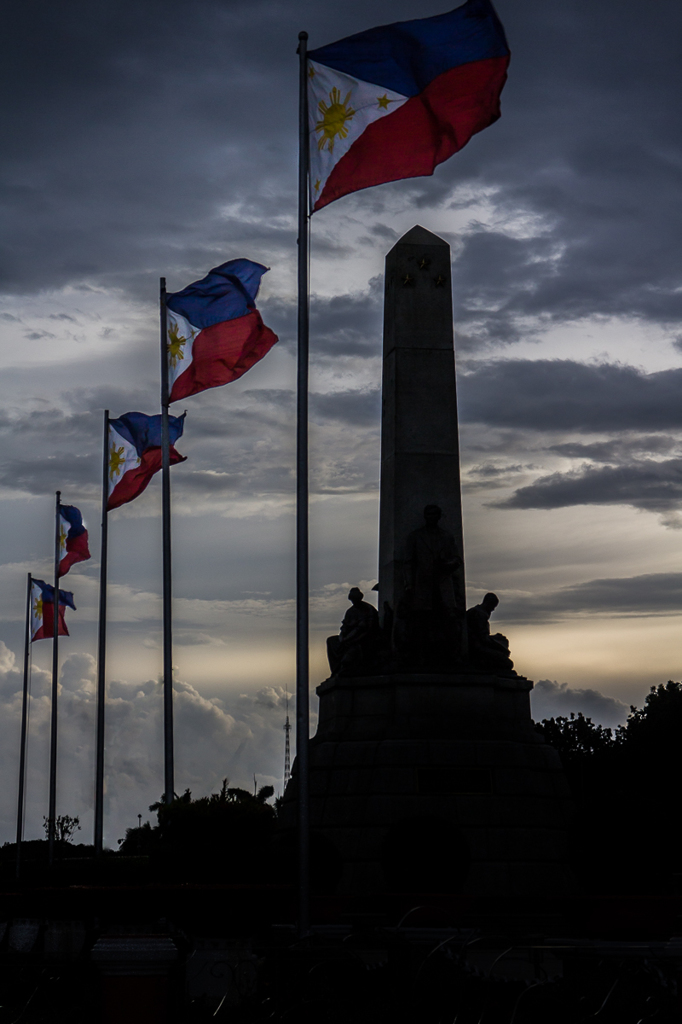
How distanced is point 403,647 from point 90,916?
1014cm

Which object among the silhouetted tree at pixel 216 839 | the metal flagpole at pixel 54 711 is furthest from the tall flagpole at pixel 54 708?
the silhouetted tree at pixel 216 839

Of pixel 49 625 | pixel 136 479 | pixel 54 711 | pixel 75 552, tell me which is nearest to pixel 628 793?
pixel 136 479

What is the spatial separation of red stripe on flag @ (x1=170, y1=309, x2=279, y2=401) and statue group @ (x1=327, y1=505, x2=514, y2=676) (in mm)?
5230

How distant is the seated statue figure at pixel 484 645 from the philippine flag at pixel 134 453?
7.23m

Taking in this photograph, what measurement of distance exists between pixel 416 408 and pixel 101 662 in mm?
11270

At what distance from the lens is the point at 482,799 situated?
2305 cm

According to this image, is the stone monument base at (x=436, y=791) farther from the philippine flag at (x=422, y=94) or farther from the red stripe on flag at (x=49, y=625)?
the red stripe on flag at (x=49, y=625)

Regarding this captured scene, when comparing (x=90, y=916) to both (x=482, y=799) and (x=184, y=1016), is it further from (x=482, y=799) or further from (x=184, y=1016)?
(x=482, y=799)

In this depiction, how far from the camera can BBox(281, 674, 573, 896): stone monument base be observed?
68.6 feet

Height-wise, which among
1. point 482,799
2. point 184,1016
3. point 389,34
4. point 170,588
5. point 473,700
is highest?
point 389,34

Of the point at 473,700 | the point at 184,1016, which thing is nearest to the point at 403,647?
the point at 473,700

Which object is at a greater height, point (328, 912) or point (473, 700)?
point (473, 700)

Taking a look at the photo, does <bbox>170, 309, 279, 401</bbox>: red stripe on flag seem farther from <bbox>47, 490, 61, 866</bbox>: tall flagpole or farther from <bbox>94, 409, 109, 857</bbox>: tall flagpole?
<bbox>47, 490, 61, 866</bbox>: tall flagpole

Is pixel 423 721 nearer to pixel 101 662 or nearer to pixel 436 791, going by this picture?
pixel 436 791
